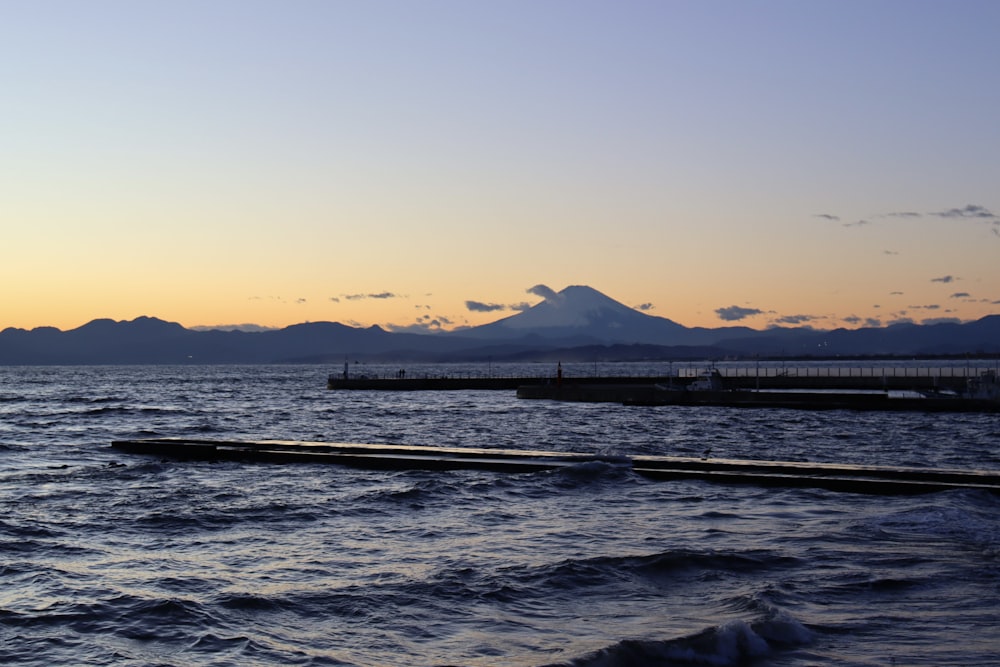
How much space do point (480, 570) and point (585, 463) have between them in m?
11.0

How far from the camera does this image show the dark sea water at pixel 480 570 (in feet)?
33.1

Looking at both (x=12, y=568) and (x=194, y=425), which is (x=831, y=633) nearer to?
(x=12, y=568)

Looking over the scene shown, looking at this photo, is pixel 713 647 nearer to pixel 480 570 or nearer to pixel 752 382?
pixel 480 570

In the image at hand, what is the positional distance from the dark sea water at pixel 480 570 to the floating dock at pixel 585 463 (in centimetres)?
56

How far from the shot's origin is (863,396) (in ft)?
227

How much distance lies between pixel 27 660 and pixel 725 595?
26.2ft

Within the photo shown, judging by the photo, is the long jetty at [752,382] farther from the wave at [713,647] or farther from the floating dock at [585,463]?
the wave at [713,647]

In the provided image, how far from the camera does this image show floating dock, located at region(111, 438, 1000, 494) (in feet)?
67.6

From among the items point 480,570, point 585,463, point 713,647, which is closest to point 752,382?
point 585,463

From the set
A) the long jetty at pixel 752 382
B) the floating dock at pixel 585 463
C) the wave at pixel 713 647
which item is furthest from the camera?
the long jetty at pixel 752 382

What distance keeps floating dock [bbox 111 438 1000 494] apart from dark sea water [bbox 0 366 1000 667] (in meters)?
0.56

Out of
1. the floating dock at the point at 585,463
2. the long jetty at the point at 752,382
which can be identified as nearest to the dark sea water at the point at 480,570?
the floating dock at the point at 585,463

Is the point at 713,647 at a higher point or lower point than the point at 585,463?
lower

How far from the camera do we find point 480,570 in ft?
44.8
